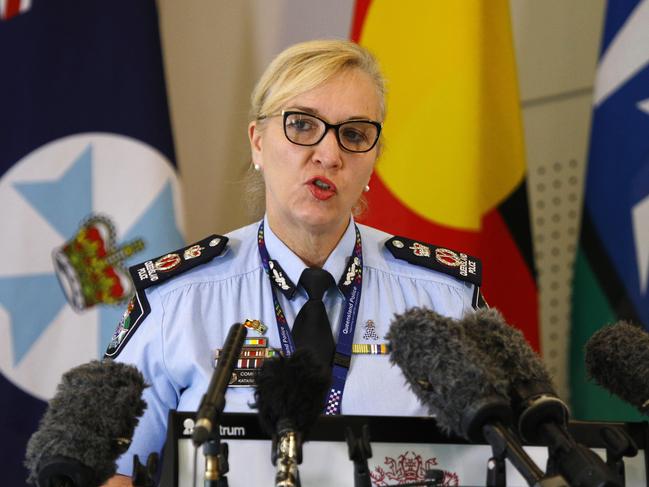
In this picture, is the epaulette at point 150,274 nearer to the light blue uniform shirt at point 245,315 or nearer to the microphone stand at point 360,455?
the light blue uniform shirt at point 245,315

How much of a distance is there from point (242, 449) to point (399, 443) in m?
0.22

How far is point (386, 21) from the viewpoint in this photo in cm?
289

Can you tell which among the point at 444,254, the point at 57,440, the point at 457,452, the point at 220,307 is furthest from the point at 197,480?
the point at 444,254

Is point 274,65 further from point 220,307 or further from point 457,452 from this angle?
point 457,452

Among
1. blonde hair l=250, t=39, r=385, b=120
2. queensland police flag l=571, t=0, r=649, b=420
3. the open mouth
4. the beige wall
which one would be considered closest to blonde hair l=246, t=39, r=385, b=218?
blonde hair l=250, t=39, r=385, b=120

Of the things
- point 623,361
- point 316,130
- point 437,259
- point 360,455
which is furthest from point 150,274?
point 623,361

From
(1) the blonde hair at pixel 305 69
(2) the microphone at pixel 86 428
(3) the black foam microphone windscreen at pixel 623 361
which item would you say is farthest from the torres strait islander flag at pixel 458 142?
(2) the microphone at pixel 86 428

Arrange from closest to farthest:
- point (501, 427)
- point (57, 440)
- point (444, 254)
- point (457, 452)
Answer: point (501, 427)
point (57, 440)
point (457, 452)
point (444, 254)

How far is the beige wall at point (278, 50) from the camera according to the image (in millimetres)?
3275

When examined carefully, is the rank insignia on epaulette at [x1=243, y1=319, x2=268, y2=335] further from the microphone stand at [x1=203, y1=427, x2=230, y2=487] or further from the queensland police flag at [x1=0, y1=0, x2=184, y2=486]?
the queensland police flag at [x1=0, y1=0, x2=184, y2=486]

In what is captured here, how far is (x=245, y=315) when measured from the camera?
179cm

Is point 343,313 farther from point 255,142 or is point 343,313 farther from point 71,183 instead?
point 71,183

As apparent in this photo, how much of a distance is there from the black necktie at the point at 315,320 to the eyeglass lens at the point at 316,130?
26 cm

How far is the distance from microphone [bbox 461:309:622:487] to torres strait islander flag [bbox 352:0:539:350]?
1673 mm
